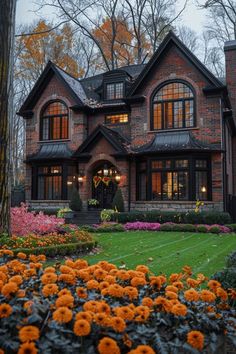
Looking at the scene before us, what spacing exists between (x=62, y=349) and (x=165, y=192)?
724 inches

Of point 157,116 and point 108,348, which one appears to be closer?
point 108,348

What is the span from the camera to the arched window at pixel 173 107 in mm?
20438

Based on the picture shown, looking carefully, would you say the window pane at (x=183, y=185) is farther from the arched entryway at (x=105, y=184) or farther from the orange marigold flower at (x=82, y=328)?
the orange marigold flower at (x=82, y=328)

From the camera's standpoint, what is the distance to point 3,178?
809 centimetres

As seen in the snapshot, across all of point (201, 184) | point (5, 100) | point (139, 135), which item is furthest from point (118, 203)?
point (5, 100)

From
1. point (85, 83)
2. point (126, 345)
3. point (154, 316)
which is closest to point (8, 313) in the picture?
point (126, 345)

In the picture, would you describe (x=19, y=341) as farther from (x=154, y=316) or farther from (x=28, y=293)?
(x=154, y=316)

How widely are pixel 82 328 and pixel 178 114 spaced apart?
19.3 meters

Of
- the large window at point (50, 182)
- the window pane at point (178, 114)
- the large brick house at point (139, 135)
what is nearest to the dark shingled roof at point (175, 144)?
the large brick house at point (139, 135)

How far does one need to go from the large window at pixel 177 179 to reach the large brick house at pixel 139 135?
0.05m

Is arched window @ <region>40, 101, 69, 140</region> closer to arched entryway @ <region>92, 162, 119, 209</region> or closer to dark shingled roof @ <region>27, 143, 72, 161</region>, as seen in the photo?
dark shingled roof @ <region>27, 143, 72, 161</region>

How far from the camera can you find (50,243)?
31.5 ft

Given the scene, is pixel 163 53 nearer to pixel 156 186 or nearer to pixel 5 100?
pixel 156 186

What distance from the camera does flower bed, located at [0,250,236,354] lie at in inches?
90.4
